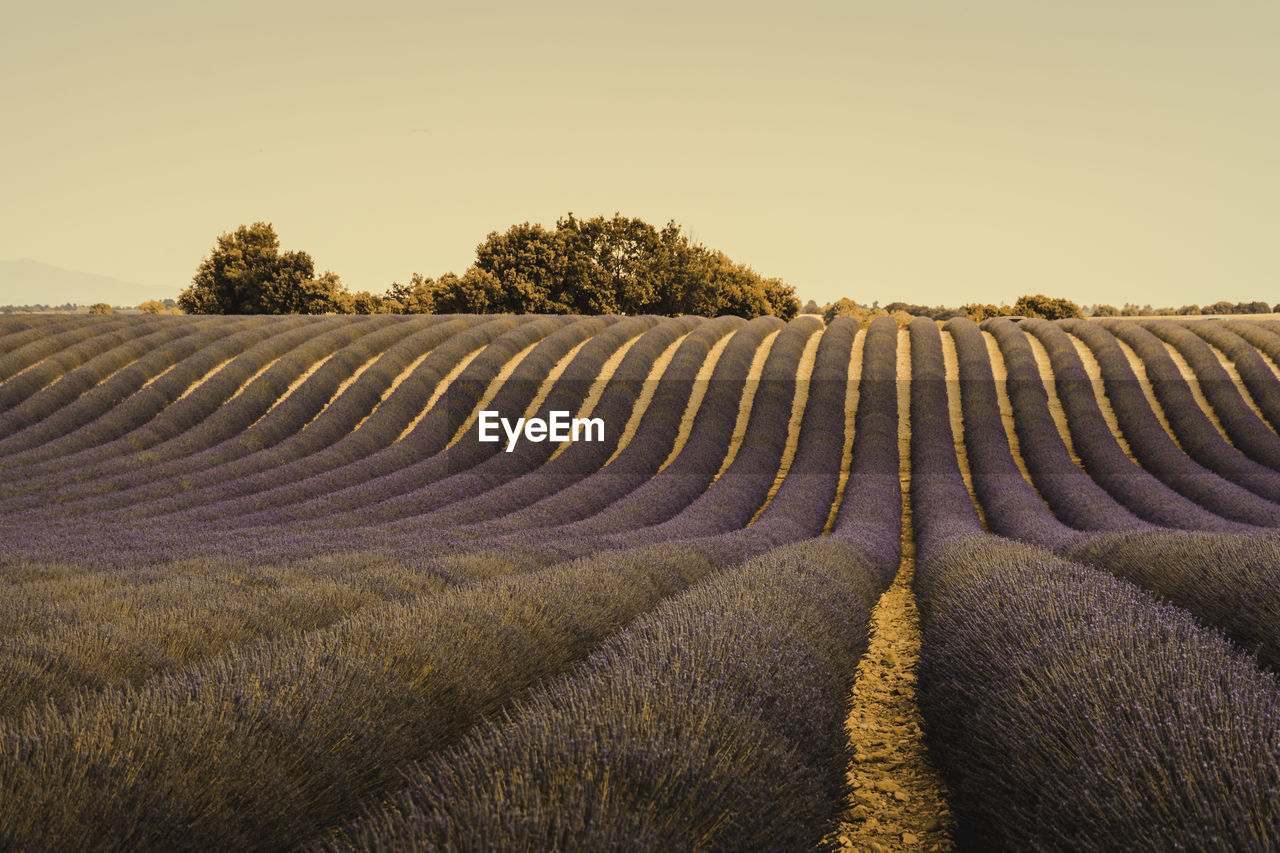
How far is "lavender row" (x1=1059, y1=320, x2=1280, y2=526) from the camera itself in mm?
11672

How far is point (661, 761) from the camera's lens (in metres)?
2.00

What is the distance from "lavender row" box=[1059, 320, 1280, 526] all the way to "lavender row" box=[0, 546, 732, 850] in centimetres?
1242

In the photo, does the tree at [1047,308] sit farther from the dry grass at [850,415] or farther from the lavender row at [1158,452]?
the dry grass at [850,415]

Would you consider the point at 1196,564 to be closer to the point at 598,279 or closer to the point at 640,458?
the point at 640,458

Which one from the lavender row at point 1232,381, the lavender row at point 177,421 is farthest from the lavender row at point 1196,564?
the lavender row at point 177,421

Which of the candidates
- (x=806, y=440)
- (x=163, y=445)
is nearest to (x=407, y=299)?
(x=163, y=445)

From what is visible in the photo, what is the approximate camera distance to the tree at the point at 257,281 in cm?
4134

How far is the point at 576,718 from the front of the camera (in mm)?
2277

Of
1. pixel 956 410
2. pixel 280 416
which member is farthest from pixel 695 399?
pixel 280 416

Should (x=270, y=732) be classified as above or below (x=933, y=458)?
above

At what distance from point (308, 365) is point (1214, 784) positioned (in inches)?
879

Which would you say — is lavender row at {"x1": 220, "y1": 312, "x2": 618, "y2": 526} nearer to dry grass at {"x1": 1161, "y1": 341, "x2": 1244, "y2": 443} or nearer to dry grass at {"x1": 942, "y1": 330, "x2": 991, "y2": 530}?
dry grass at {"x1": 942, "y1": 330, "x2": 991, "y2": 530}

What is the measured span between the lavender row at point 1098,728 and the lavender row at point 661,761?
0.64 m

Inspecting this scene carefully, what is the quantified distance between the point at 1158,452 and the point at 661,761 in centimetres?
1808
